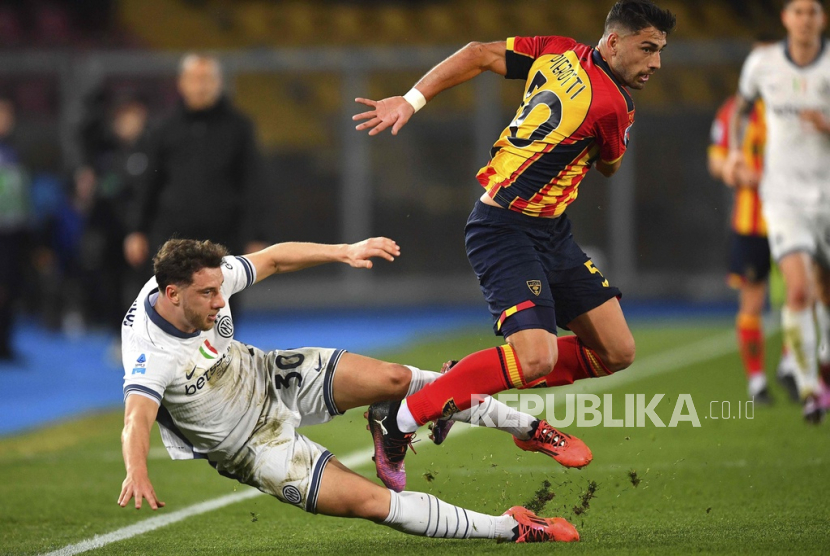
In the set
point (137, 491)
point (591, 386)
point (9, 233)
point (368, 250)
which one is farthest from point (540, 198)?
point (9, 233)

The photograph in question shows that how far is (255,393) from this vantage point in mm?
4922

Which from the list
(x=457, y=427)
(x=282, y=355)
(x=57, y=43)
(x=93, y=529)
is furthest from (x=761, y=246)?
(x=57, y=43)

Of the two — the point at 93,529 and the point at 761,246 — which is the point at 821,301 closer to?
the point at 761,246

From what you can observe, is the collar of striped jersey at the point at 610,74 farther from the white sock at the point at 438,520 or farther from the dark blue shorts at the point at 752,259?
the dark blue shorts at the point at 752,259

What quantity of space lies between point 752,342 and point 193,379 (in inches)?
199

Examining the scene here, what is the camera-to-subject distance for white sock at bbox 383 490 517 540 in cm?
473

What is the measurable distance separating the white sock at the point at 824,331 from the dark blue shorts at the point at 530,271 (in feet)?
11.5

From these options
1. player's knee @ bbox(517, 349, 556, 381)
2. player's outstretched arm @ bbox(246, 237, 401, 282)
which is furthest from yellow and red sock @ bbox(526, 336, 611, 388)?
player's outstretched arm @ bbox(246, 237, 401, 282)

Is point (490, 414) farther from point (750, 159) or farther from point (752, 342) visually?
point (750, 159)

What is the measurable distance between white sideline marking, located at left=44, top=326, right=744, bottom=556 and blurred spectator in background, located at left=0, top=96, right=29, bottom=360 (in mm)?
5510

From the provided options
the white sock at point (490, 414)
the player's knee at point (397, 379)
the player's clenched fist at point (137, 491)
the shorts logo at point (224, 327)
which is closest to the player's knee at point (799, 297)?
the white sock at point (490, 414)

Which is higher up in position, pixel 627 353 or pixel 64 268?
pixel 64 268

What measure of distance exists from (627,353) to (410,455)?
2256 mm

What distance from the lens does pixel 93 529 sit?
5496 mm
